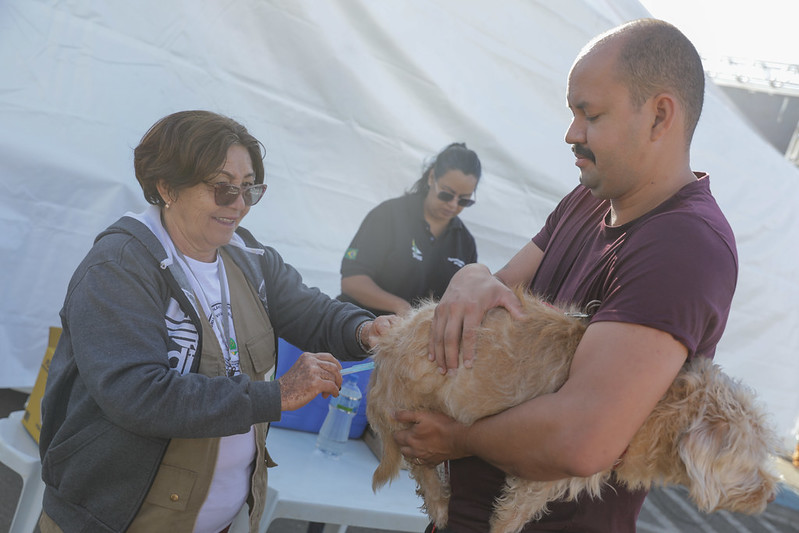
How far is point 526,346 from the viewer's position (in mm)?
1491

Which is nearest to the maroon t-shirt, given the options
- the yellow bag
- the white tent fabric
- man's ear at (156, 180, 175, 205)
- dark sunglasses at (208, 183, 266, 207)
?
dark sunglasses at (208, 183, 266, 207)

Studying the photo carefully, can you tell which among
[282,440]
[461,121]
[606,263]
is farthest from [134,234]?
[461,121]

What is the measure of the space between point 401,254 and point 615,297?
2836 millimetres

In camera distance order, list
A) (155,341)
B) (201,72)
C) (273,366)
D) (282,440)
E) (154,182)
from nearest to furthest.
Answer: (155,341) → (154,182) → (273,366) → (282,440) → (201,72)

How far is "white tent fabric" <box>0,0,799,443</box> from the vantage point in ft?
13.8

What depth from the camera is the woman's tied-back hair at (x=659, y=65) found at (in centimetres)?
145

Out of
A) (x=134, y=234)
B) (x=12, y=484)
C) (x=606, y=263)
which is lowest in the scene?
(x=12, y=484)

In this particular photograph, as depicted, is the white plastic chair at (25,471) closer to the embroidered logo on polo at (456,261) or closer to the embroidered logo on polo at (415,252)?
the embroidered logo on polo at (415,252)

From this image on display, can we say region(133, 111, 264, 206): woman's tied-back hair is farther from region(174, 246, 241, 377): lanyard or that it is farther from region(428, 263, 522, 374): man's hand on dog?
region(428, 263, 522, 374): man's hand on dog

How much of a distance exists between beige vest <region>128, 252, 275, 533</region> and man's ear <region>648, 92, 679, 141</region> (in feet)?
4.82

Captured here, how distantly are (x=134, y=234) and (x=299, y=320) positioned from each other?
79cm

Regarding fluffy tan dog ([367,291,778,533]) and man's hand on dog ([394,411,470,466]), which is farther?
man's hand on dog ([394,411,470,466])

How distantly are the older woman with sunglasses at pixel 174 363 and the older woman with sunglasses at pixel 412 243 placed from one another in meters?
1.70

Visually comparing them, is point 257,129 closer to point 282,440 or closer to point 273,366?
point 282,440
